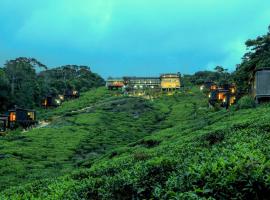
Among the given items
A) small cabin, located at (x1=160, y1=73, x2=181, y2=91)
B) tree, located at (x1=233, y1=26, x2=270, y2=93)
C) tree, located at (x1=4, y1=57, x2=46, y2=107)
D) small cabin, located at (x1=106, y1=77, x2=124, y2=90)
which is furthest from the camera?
small cabin, located at (x1=106, y1=77, x2=124, y2=90)

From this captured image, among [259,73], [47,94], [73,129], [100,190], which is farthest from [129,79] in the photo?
[100,190]

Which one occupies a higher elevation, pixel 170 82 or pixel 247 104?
pixel 170 82

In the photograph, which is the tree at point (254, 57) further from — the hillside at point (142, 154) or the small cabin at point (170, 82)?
the small cabin at point (170, 82)

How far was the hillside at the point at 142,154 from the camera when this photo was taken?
492 inches

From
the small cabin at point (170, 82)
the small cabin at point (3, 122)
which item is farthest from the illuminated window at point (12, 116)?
the small cabin at point (170, 82)

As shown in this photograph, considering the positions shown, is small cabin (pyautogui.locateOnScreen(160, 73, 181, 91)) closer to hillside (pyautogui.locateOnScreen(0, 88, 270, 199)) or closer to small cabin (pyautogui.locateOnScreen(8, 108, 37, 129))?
hillside (pyautogui.locateOnScreen(0, 88, 270, 199))

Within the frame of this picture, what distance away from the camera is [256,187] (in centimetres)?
1152

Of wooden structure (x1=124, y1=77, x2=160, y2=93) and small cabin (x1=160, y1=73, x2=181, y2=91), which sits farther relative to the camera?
wooden structure (x1=124, y1=77, x2=160, y2=93)

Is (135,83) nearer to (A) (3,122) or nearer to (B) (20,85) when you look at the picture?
(B) (20,85)

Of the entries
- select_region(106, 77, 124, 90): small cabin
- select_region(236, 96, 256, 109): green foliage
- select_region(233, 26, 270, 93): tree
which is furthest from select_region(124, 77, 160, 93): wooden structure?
select_region(236, 96, 256, 109): green foliage

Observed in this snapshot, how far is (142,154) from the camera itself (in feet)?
86.9

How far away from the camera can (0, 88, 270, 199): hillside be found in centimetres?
1248

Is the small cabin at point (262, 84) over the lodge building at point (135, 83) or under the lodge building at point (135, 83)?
under

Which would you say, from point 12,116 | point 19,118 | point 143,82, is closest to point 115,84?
point 143,82
